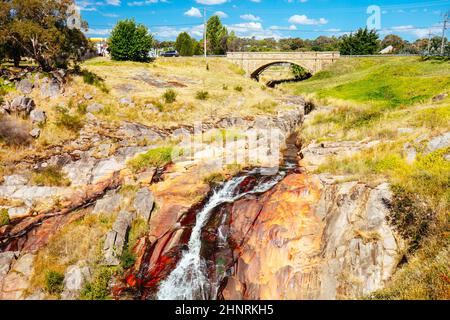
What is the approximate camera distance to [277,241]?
15922 millimetres

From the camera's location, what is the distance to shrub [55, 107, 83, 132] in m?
28.3

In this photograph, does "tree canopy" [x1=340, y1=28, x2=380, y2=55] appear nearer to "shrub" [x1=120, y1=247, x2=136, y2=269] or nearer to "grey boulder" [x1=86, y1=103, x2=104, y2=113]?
"grey boulder" [x1=86, y1=103, x2=104, y2=113]

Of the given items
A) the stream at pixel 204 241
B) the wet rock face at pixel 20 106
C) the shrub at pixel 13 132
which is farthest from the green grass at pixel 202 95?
the shrub at pixel 13 132

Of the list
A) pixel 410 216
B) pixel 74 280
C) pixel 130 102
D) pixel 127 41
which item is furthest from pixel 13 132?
pixel 127 41

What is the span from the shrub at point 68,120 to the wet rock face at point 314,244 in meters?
18.6

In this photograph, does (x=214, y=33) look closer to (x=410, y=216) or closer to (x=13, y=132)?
(x=13, y=132)

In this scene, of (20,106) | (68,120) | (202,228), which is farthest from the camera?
(68,120)

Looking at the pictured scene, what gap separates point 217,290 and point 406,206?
9.55m

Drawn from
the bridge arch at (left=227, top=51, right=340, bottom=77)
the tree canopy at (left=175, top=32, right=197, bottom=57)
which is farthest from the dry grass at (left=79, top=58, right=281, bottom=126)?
the tree canopy at (left=175, top=32, right=197, bottom=57)

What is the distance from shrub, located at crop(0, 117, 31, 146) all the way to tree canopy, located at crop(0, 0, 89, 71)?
9.39m

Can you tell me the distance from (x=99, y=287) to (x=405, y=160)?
58.5 ft

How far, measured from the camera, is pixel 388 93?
40000mm
